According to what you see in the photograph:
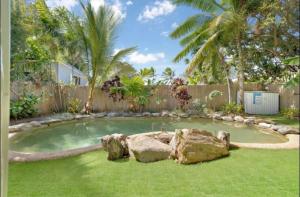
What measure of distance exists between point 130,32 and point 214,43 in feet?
11.6

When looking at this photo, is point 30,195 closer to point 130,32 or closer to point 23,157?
point 23,157

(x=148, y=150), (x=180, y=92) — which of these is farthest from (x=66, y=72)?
(x=148, y=150)

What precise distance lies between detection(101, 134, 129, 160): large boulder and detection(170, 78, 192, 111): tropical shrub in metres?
3.54

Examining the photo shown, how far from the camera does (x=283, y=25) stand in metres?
1.48

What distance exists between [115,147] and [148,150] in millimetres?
340

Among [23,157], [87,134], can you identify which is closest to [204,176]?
[23,157]

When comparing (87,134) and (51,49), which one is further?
(51,49)

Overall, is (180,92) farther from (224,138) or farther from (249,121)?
(224,138)

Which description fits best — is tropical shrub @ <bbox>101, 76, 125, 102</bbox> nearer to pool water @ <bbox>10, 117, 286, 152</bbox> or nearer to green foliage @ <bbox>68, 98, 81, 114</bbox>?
green foliage @ <bbox>68, 98, 81, 114</bbox>

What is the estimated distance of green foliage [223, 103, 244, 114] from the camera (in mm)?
5489

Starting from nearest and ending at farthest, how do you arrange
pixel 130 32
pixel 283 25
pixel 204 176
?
pixel 283 25
pixel 204 176
pixel 130 32

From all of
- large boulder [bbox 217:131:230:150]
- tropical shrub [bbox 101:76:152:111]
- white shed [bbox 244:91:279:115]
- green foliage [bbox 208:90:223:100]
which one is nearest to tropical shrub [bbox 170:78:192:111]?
green foliage [bbox 208:90:223:100]

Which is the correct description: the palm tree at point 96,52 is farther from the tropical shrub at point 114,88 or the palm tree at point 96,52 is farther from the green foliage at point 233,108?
the green foliage at point 233,108

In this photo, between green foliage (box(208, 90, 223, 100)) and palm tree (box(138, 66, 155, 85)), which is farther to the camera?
green foliage (box(208, 90, 223, 100))
